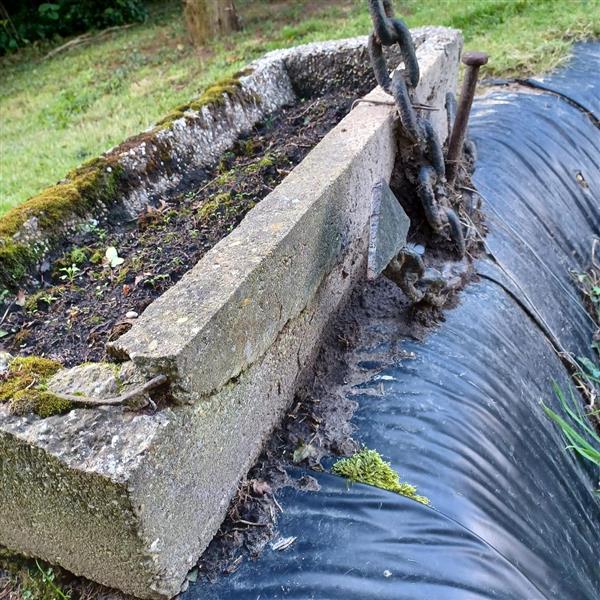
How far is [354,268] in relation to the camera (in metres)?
2.49

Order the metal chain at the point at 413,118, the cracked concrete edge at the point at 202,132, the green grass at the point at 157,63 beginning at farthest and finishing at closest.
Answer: the green grass at the point at 157,63, the cracked concrete edge at the point at 202,132, the metal chain at the point at 413,118

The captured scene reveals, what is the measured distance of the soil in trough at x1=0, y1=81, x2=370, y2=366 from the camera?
2039 millimetres

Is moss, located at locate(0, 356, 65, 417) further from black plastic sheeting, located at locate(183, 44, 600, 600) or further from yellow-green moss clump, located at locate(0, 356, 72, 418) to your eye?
black plastic sheeting, located at locate(183, 44, 600, 600)

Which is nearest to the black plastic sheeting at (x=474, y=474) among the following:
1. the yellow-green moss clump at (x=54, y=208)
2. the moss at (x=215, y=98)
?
the yellow-green moss clump at (x=54, y=208)

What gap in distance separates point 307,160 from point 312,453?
1.10 m

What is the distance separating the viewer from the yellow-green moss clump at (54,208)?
2.33 m

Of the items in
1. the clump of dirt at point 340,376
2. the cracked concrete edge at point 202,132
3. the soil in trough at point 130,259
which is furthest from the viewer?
the cracked concrete edge at point 202,132

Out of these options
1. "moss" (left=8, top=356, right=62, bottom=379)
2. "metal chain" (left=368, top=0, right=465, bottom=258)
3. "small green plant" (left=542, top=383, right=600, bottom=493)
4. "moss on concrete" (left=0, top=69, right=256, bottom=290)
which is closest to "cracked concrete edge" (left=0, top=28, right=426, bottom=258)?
"moss on concrete" (left=0, top=69, right=256, bottom=290)

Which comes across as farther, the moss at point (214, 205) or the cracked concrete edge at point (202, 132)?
the cracked concrete edge at point (202, 132)

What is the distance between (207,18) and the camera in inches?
335

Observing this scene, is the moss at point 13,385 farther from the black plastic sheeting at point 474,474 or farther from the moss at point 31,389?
the black plastic sheeting at point 474,474

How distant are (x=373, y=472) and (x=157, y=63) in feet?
25.8

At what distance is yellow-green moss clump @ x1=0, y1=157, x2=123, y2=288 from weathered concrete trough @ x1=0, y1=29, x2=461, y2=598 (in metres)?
0.99

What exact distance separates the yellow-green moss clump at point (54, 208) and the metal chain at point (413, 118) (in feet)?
4.31
